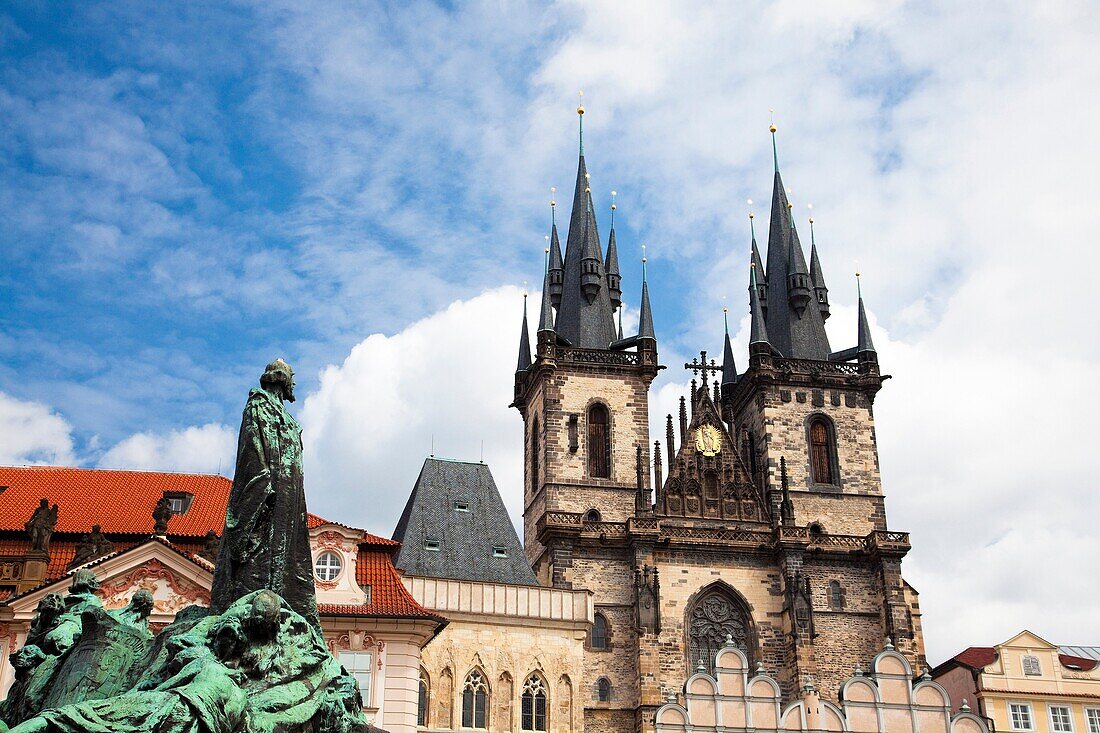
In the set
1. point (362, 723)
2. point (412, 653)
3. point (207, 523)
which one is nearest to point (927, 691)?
point (412, 653)

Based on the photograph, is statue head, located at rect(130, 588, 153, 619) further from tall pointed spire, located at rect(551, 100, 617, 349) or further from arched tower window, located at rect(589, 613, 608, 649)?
tall pointed spire, located at rect(551, 100, 617, 349)

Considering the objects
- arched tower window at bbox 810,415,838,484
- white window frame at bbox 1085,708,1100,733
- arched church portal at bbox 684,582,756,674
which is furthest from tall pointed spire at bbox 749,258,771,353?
white window frame at bbox 1085,708,1100,733

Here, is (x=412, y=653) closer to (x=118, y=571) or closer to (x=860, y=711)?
(x=118, y=571)

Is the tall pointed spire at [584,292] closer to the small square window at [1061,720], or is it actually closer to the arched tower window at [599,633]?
the arched tower window at [599,633]

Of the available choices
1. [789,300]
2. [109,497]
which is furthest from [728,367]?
[109,497]

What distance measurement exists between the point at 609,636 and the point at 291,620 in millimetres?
33036

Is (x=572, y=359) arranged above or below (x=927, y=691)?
above

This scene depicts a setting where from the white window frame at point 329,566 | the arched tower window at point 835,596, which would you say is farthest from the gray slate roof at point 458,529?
the arched tower window at point 835,596

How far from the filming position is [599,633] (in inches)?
1515

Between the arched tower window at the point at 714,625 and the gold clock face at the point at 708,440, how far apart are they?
18.5 feet

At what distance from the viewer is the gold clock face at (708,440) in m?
43.7

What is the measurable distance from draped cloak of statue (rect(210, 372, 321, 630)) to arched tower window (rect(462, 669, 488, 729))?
2142 cm

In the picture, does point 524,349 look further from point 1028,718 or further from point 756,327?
point 1028,718

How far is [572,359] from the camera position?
43969 millimetres
